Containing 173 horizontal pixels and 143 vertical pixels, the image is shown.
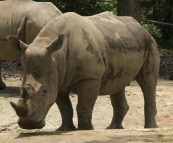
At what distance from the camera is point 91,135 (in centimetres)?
676

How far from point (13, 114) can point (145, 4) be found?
15048 millimetres

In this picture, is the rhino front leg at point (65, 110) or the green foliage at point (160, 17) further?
the green foliage at point (160, 17)

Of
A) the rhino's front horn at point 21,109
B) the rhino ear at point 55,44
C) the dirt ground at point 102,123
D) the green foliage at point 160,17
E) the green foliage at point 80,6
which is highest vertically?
the rhino ear at point 55,44

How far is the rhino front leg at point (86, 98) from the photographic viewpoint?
767cm

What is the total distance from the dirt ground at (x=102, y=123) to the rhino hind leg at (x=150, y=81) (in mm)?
274

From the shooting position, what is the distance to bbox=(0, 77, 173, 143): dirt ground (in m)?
6.55

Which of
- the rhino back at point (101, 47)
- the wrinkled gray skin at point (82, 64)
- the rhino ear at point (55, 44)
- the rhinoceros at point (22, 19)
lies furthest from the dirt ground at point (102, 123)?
the rhinoceros at point (22, 19)

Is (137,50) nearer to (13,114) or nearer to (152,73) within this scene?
(152,73)

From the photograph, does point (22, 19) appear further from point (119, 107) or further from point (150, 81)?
point (150, 81)

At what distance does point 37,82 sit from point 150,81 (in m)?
2.57

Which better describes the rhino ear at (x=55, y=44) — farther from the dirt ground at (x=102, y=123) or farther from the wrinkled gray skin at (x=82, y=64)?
the dirt ground at (x=102, y=123)

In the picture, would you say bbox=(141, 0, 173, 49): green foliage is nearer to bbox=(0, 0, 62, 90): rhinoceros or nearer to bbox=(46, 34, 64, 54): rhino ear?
bbox=(0, 0, 62, 90): rhinoceros

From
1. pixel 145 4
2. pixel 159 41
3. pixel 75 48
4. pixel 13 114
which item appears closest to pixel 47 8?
pixel 13 114

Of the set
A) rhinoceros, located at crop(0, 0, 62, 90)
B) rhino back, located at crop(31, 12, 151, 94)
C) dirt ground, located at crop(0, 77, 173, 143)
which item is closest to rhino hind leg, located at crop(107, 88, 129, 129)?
dirt ground, located at crop(0, 77, 173, 143)
